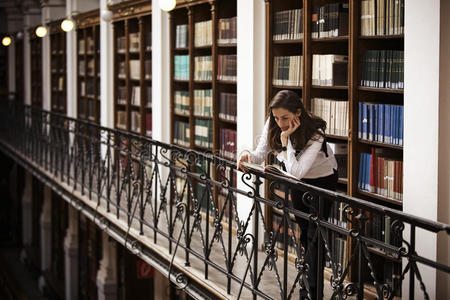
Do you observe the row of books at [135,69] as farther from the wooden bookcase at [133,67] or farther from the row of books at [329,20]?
the row of books at [329,20]

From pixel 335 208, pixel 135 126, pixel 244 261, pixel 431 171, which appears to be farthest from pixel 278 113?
pixel 135 126

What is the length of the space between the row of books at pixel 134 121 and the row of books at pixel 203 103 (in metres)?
1.57

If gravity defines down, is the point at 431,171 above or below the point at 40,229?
above

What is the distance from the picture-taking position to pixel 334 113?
4504mm

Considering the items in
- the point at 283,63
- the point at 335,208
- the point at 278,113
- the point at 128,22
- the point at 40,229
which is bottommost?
the point at 40,229

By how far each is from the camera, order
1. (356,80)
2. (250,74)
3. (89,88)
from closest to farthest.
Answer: (356,80) < (250,74) < (89,88)

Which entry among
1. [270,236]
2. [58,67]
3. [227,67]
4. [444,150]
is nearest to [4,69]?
[58,67]

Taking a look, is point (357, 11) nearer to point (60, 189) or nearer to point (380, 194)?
point (380, 194)

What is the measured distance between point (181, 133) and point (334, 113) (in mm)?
2741

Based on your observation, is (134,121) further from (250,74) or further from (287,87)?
(287,87)

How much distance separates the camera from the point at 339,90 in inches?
191

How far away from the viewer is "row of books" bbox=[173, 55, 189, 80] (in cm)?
682

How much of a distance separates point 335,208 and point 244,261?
73cm

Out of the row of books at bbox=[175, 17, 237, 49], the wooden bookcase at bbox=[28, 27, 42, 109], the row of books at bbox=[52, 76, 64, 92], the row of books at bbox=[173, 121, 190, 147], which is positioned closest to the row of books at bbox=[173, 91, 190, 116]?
the row of books at bbox=[173, 121, 190, 147]
